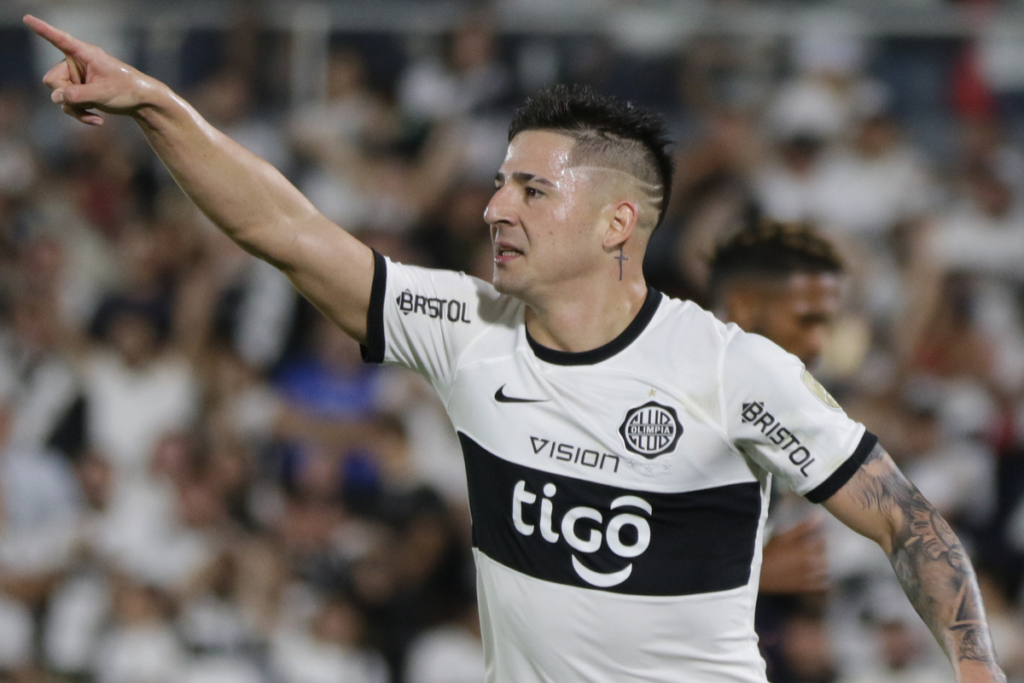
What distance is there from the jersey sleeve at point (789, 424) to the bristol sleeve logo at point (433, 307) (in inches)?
32.2

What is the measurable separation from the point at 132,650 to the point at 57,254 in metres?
3.04

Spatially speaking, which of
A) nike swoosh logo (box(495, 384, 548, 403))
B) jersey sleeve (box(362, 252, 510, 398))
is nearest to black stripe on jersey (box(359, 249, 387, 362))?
jersey sleeve (box(362, 252, 510, 398))

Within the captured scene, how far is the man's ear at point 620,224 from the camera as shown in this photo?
145 inches

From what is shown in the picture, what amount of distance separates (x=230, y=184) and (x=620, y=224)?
1125 millimetres

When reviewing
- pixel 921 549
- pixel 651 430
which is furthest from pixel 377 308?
pixel 921 549

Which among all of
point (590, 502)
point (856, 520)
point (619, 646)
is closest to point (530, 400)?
point (590, 502)

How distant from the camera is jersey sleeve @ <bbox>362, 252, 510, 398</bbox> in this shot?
3.65 meters

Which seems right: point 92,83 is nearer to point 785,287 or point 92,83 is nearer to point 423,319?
point 423,319

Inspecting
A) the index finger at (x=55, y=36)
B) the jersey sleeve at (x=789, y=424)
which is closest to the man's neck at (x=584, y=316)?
the jersey sleeve at (x=789, y=424)

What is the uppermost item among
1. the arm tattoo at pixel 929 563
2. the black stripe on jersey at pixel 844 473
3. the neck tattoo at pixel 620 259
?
the neck tattoo at pixel 620 259

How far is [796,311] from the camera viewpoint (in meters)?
4.32

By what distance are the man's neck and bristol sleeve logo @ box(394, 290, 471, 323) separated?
0.72 ft

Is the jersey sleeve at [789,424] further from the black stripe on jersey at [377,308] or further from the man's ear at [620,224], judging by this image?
the black stripe on jersey at [377,308]

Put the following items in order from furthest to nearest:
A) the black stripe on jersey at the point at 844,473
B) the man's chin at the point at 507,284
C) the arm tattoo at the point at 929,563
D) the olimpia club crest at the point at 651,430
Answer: the man's chin at the point at 507,284 → the olimpia club crest at the point at 651,430 → the black stripe on jersey at the point at 844,473 → the arm tattoo at the point at 929,563
